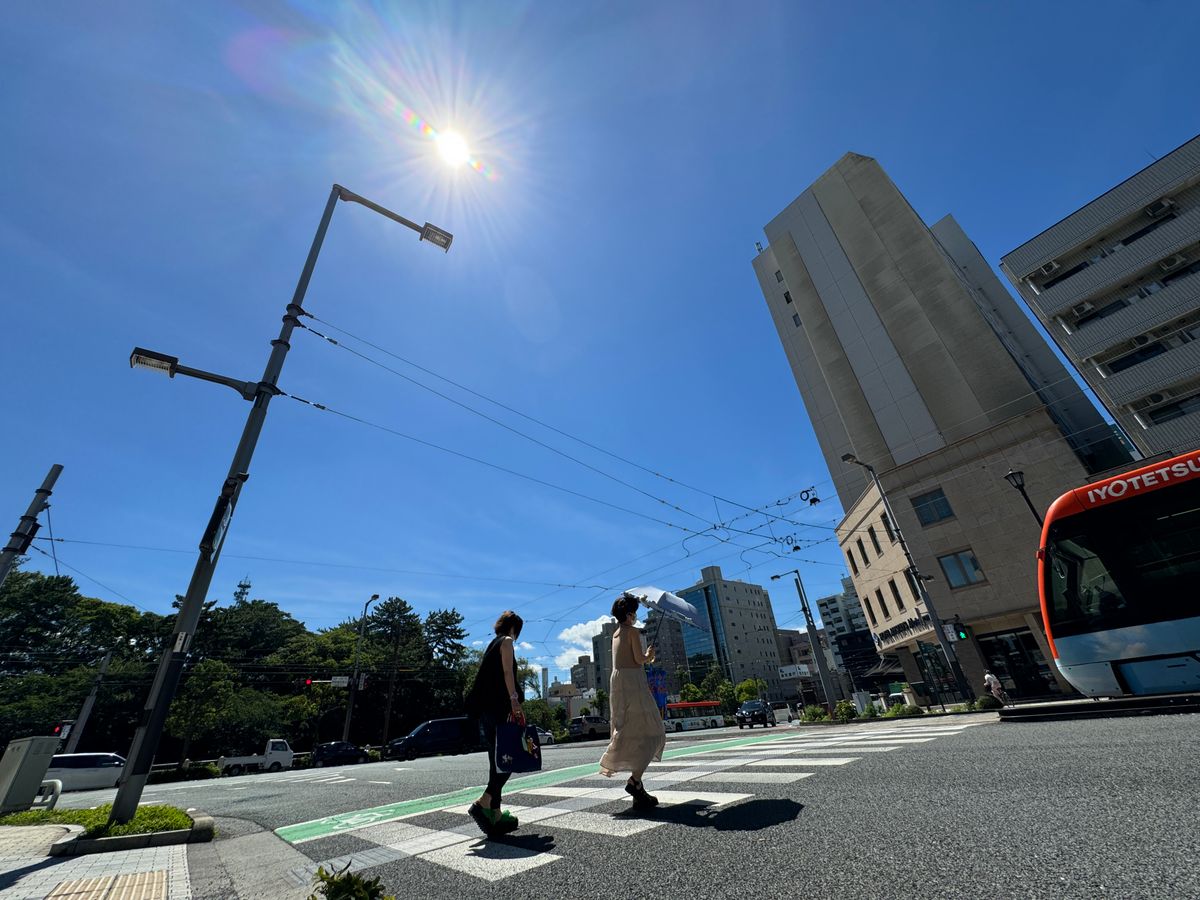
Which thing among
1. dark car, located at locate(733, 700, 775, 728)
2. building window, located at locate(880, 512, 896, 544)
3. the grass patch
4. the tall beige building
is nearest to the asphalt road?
the grass patch

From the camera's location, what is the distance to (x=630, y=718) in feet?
13.9

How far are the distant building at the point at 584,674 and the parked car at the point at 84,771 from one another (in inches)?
4339

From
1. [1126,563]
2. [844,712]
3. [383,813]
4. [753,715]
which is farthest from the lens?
[753,715]

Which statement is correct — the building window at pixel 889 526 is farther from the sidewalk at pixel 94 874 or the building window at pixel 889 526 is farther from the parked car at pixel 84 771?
the parked car at pixel 84 771

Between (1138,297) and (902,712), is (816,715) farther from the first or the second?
(1138,297)

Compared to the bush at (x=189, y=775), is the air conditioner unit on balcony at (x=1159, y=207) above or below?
above

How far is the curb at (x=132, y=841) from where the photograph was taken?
4.51 metres

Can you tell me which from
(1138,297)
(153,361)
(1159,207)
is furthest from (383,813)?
(1159,207)

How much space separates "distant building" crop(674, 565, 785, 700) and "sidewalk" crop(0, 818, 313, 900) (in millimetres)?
96516

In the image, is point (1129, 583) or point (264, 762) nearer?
point (1129, 583)

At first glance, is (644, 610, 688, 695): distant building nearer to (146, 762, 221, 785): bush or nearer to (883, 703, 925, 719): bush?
(883, 703, 925, 719): bush

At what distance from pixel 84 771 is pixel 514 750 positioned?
30.8 meters

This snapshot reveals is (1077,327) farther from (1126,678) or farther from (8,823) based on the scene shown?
(8,823)

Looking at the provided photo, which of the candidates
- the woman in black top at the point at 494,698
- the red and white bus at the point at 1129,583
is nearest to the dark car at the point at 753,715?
the red and white bus at the point at 1129,583
